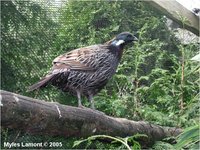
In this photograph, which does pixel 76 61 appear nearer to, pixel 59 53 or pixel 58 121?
pixel 59 53

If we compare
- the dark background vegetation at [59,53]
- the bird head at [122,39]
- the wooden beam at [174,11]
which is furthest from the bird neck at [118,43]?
the wooden beam at [174,11]

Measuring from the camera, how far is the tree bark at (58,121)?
1.42 m

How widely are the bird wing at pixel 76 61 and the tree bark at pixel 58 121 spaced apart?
1.31 feet

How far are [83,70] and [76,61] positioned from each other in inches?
2.5

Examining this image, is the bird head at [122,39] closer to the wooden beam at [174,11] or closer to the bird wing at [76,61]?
the bird wing at [76,61]

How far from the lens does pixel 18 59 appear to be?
96.6 inches

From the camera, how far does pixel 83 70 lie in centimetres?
234

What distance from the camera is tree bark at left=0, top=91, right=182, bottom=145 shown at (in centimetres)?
142

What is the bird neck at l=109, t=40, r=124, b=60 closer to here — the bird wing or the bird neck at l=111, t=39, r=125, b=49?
the bird neck at l=111, t=39, r=125, b=49

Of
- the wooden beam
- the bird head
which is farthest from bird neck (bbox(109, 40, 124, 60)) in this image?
the wooden beam

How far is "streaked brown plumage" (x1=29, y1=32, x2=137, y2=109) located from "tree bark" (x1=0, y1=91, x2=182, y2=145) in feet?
1.05

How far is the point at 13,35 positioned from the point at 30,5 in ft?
0.79

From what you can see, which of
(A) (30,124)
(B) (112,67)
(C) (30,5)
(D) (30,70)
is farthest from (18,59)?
(A) (30,124)

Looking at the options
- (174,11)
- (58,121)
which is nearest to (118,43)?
(174,11)
